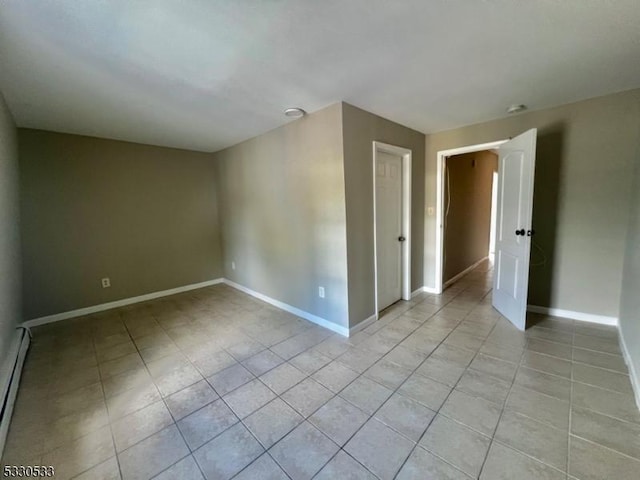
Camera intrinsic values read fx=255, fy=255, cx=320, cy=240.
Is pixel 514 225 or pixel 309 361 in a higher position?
pixel 514 225

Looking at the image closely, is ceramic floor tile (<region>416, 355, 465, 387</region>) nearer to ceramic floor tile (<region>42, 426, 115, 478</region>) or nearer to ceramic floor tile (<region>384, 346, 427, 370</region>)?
ceramic floor tile (<region>384, 346, 427, 370</region>)

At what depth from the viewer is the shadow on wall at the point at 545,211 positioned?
110 inches

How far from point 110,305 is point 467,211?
5973 millimetres

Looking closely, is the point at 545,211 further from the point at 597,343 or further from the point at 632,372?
the point at 632,372

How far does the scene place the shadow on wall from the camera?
2807 millimetres

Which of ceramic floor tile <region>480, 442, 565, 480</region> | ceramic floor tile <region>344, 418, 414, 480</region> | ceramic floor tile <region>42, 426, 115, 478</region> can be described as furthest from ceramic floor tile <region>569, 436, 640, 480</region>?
ceramic floor tile <region>42, 426, 115, 478</region>

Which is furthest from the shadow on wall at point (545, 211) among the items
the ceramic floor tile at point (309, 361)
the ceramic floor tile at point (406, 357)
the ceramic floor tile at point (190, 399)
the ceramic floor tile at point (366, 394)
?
the ceramic floor tile at point (190, 399)

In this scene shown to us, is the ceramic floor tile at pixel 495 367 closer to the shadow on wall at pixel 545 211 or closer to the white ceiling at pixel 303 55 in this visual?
the shadow on wall at pixel 545 211

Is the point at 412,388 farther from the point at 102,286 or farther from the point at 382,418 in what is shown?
the point at 102,286

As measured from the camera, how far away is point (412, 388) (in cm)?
188

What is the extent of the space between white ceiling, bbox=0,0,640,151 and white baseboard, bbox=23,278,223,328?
2338 millimetres

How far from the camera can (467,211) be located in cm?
467

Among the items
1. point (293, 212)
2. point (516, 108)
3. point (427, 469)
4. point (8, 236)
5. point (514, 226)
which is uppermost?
point (516, 108)

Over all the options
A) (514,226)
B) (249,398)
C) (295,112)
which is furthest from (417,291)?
(295,112)
